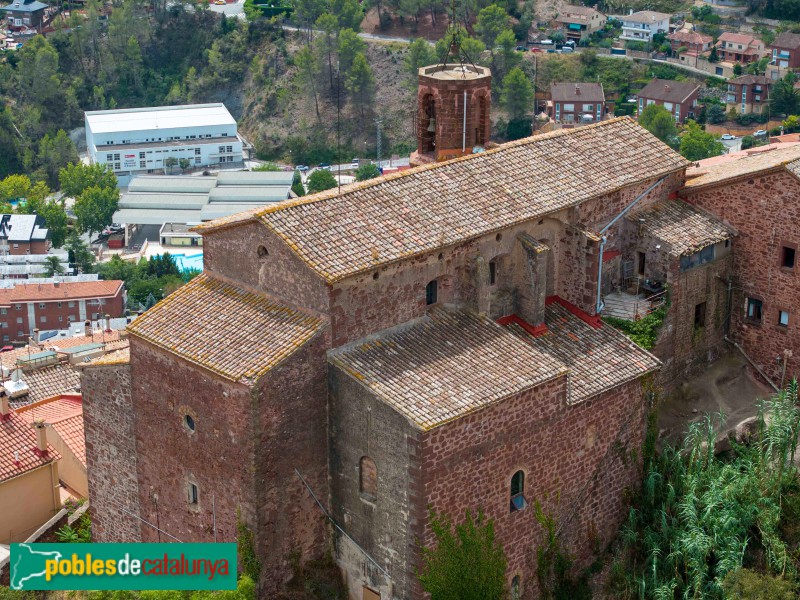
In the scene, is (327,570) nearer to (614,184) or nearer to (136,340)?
(136,340)

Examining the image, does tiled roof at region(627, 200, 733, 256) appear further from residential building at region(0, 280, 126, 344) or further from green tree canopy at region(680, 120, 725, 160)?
green tree canopy at region(680, 120, 725, 160)

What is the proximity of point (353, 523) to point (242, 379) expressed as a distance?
5.85 meters

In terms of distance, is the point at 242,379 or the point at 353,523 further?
the point at 353,523

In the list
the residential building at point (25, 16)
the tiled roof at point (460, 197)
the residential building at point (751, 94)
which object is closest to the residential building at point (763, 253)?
the tiled roof at point (460, 197)

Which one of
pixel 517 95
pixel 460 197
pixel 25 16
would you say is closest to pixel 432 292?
pixel 460 197

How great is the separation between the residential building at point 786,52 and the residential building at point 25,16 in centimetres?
10296

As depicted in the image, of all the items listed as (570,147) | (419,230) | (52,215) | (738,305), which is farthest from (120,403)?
(52,215)

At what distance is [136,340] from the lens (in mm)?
40750

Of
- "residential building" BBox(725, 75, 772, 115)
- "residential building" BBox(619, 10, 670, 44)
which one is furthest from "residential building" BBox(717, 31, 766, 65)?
"residential building" BBox(619, 10, 670, 44)

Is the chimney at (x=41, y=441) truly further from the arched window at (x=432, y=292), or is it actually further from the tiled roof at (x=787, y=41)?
the tiled roof at (x=787, y=41)

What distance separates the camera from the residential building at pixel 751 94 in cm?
14712

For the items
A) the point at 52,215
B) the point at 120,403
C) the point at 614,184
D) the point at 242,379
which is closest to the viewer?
the point at 242,379

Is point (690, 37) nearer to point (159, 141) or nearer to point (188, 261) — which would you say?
point (159, 141)

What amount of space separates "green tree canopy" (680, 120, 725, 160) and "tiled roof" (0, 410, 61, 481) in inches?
3535
